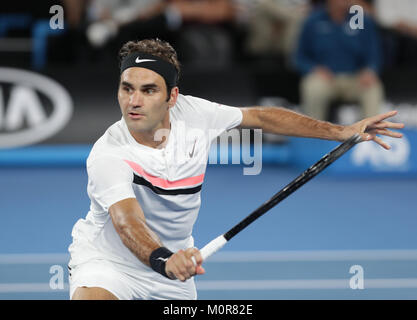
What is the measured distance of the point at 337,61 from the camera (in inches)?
385

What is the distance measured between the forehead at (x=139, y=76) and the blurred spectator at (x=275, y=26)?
6.94m

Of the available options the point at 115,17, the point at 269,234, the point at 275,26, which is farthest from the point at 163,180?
the point at 275,26

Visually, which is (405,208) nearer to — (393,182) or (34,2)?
(393,182)

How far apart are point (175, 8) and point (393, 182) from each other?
132 inches

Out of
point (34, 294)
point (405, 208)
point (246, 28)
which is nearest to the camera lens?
point (34, 294)

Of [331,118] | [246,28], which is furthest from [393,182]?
[246,28]

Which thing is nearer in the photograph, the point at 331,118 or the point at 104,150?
the point at 104,150

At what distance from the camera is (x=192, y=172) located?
439 centimetres

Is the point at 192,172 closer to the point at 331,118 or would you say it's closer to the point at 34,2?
the point at 331,118

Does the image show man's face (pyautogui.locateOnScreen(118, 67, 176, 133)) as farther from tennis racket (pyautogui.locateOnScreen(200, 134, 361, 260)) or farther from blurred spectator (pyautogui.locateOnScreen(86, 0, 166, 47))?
blurred spectator (pyautogui.locateOnScreen(86, 0, 166, 47))

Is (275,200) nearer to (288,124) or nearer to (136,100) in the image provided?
(288,124)
